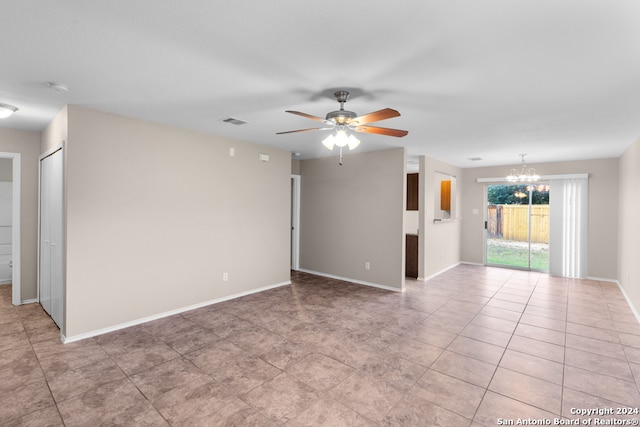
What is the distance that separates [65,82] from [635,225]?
6.64 m

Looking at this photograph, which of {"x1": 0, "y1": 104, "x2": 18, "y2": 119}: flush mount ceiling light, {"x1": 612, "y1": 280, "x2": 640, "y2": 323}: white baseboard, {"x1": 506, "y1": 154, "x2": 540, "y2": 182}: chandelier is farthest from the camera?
{"x1": 506, "y1": 154, "x2": 540, "y2": 182}: chandelier

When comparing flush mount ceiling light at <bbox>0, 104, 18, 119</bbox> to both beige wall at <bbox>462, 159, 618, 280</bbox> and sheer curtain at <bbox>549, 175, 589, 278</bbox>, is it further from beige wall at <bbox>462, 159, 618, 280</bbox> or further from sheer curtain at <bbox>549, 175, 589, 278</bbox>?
sheer curtain at <bbox>549, 175, 589, 278</bbox>

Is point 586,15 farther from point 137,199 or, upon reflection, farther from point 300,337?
point 137,199

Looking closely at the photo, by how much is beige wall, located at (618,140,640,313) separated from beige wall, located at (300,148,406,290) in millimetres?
3003

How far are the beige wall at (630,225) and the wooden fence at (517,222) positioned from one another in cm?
134

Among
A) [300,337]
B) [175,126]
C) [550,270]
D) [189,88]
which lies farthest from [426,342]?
[550,270]

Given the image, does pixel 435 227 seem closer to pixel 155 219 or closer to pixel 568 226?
pixel 568 226

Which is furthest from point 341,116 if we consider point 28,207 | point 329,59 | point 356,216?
point 28,207

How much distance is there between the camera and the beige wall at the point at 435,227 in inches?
224

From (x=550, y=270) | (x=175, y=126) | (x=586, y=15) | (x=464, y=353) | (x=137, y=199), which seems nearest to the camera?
(x=586, y=15)

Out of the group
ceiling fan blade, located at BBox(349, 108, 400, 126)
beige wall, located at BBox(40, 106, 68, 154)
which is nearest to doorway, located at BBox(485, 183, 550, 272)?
ceiling fan blade, located at BBox(349, 108, 400, 126)

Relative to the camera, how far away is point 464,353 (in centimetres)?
295

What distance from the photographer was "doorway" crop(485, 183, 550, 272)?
268 inches

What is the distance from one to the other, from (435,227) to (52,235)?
5976 millimetres
